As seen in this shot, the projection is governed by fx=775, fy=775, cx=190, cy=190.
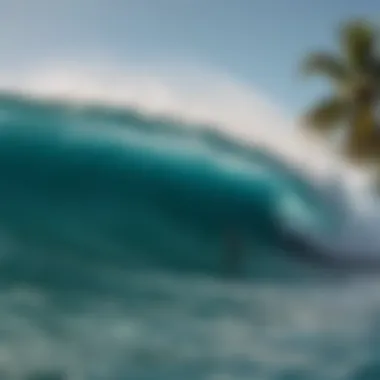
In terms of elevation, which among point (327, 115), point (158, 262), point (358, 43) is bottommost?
point (158, 262)

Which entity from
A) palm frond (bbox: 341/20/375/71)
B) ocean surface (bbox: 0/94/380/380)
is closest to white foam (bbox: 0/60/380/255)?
ocean surface (bbox: 0/94/380/380)

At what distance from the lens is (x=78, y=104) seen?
1470 millimetres

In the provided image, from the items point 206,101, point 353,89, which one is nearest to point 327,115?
point 353,89

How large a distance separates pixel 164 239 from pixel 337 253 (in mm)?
339

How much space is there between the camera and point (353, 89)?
1.50 metres

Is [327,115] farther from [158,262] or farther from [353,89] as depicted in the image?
[158,262]

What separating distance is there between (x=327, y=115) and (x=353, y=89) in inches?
3.2

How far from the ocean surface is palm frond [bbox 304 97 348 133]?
98mm

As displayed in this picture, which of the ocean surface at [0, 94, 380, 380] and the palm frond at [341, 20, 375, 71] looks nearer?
the ocean surface at [0, 94, 380, 380]

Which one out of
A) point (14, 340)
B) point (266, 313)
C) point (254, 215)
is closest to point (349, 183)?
point (254, 215)

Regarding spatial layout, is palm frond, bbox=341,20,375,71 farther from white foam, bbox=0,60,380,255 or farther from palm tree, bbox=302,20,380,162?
white foam, bbox=0,60,380,255

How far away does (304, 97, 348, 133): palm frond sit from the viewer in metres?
1.47

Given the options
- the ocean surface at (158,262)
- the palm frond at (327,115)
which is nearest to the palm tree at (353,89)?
the palm frond at (327,115)

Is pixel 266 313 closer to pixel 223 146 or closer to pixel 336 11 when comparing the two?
pixel 223 146
